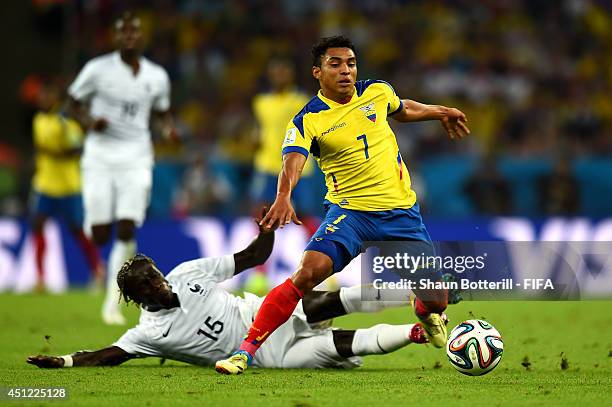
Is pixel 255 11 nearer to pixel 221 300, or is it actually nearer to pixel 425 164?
pixel 425 164

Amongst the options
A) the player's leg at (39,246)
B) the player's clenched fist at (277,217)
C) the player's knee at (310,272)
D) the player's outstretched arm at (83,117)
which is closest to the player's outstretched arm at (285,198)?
the player's clenched fist at (277,217)

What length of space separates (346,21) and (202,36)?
258 cm

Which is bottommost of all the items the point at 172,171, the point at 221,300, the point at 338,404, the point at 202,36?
the point at 338,404

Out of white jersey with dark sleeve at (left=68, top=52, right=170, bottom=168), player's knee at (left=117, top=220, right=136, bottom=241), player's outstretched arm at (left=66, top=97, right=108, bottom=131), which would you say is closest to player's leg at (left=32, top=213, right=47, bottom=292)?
white jersey with dark sleeve at (left=68, top=52, right=170, bottom=168)

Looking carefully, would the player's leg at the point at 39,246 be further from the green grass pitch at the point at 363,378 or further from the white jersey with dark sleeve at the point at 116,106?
the green grass pitch at the point at 363,378

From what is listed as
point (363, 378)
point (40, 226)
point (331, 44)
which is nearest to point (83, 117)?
point (40, 226)

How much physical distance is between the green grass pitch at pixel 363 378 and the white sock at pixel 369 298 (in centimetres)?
41

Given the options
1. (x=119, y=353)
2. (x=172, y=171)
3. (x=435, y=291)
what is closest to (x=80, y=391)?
(x=119, y=353)

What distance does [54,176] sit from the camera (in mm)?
13984

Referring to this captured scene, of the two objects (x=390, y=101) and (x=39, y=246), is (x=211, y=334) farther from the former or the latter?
(x=39, y=246)

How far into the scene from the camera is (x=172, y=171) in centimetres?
1577

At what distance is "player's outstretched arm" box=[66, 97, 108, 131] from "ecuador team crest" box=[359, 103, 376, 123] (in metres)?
4.16

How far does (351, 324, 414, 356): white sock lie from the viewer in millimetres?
6582

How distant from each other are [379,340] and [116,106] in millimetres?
4850
